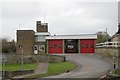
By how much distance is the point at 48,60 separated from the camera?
41875 millimetres

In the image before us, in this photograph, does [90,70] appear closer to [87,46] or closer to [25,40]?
[87,46]

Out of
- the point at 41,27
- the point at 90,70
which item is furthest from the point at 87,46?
the point at 90,70

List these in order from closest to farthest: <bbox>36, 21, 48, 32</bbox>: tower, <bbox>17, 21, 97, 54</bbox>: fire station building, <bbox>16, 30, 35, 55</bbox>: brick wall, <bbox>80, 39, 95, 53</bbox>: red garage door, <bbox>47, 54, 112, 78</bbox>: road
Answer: <bbox>47, 54, 112, 78</bbox>: road, <bbox>80, 39, 95, 53</bbox>: red garage door, <bbox>17, 21, 97, 54</bbox>: fire station building, <bbox>16, 30, 35, 55</bbox>: brick wall, <bbox>36, 21, 48, 32</bbox>: tower

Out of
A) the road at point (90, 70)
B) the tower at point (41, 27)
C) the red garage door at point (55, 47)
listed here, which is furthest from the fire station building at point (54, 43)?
A: the road at point (90, 70)

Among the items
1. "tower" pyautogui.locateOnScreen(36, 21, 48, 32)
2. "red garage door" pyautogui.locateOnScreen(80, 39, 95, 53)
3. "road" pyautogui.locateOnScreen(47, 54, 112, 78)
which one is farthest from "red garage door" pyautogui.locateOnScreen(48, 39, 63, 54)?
"road" pyautogui.locateOnScreen(47, 54, 112, 78)

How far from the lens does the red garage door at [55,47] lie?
56.0 m

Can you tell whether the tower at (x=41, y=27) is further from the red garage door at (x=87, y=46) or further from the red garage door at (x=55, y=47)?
the red garage door at (x=87, y=46)

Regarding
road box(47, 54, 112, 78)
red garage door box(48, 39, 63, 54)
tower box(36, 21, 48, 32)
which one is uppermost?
tower box(36, 21, 48, 32)

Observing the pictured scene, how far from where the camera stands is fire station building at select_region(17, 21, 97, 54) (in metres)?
54.8

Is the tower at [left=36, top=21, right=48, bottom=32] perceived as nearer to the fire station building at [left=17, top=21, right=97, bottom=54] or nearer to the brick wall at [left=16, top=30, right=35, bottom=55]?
the fire station building at [left=17, top=21, right=97, bottom=54]

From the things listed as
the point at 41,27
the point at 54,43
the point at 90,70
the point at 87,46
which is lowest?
the point at 90,70

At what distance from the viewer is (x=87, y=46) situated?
179 ft

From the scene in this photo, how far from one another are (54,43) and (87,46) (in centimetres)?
676

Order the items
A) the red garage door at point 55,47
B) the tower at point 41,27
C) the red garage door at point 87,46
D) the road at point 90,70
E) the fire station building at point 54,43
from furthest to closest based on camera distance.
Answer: the tower at point 41,27 → the red garage door at point 55,47 → the fire station building at point 54,43 → the red garage door at point 87,46 → the road at point 90,70
